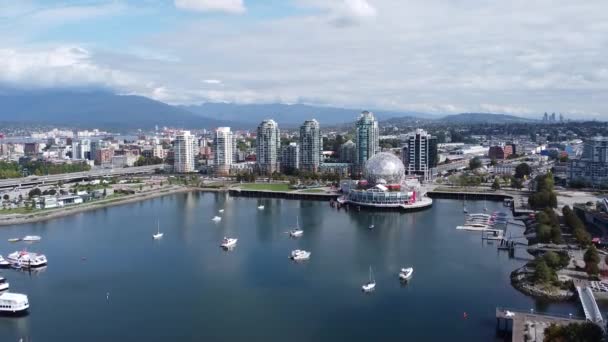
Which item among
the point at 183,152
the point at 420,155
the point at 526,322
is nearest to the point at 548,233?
the point at 526,322

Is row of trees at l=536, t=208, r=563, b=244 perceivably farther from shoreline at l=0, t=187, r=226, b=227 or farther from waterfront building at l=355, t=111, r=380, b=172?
waterfront building at l=355, t=111, r=380, b=172

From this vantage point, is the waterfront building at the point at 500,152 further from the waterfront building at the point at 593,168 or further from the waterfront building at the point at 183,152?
the waterfront building at the point at 183,152

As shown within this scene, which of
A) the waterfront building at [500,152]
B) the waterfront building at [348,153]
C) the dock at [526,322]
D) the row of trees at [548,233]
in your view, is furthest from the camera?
the waterfront building at [500,152]

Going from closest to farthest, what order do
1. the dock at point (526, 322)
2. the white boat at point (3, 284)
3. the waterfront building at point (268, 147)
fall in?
1. the dock at point (526, 322)
2. the white boat at point (3, 284)
3. the waterfront building at point (268, 147)

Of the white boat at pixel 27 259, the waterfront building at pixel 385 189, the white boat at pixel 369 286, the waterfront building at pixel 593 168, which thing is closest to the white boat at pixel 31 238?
the white boat at pixel 27 259

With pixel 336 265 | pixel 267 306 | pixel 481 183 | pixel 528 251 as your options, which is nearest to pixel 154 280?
pixel 267 306
